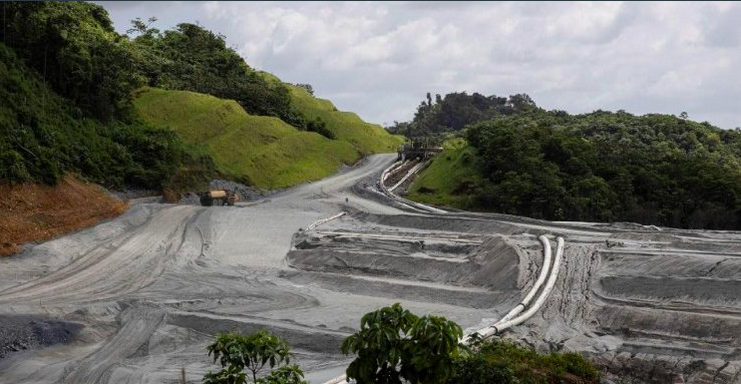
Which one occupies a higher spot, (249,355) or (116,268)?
(249,355)

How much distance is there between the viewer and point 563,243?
26.3m

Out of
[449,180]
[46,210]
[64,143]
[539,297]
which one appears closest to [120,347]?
[539,297]

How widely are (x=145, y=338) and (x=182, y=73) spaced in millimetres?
52034

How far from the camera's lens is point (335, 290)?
25.9m

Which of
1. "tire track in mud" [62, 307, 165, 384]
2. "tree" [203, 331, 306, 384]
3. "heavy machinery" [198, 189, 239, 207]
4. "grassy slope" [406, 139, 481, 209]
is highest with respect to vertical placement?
"grassy slope" [406, 139, 481, 209]

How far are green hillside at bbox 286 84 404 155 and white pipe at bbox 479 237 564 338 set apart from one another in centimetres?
4475

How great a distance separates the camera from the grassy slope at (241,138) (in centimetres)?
5228

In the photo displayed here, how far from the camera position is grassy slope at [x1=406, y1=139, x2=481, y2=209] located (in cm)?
4353

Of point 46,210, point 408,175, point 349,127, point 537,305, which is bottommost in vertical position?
point 537,305

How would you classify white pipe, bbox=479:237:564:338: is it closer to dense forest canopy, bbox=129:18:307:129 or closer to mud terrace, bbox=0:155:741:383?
mud terrace, bbox=0:155:741:383

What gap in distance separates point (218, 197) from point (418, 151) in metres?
22.2

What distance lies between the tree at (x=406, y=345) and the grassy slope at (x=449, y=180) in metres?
32.7

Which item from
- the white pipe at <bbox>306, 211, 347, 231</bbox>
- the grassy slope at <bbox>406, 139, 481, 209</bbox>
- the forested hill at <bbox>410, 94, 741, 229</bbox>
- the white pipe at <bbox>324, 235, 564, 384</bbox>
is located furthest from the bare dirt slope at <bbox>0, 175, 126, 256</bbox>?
the forested hill at <bbox>410, 94, 741, 229</bbox>

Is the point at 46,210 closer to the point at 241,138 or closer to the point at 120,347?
the point at 120,347
